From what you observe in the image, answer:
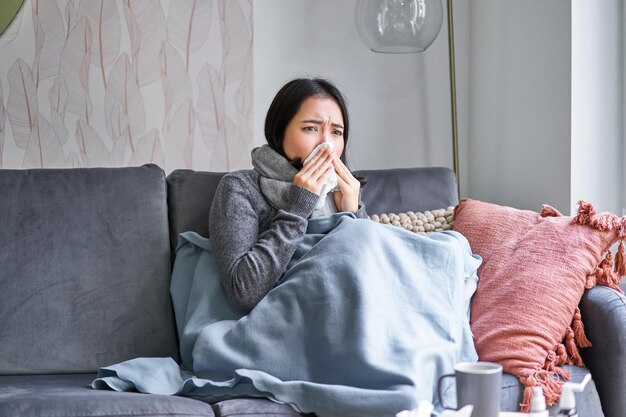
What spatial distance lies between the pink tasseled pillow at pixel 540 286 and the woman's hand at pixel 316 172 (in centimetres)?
43

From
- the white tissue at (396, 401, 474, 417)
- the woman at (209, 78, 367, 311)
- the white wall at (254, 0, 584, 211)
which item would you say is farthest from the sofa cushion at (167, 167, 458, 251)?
the white tissue at (396, 401, 474, 417)

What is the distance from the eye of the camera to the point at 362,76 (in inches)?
132

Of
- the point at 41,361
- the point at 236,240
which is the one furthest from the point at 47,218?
the point at 236,240

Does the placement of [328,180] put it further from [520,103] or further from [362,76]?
[362,76]

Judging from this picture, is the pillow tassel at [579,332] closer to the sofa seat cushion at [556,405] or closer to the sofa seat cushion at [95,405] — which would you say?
the sofa seat cushion at [556,405]

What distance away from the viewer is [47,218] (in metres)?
2.16

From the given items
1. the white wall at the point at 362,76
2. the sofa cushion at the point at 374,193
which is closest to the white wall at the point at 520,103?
the white wall at the point at 362,76

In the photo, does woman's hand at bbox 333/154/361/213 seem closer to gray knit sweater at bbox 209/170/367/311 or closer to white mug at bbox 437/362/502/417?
gray knit sweater at bbox 209/170/367/311

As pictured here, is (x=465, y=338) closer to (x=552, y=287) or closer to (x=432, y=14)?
(x=552, y=287)

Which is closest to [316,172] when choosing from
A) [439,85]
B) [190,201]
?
[190,201]

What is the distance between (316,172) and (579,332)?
75cm

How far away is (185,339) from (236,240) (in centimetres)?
27

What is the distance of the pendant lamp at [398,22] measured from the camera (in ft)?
9.51

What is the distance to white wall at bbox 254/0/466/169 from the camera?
3.28 m
